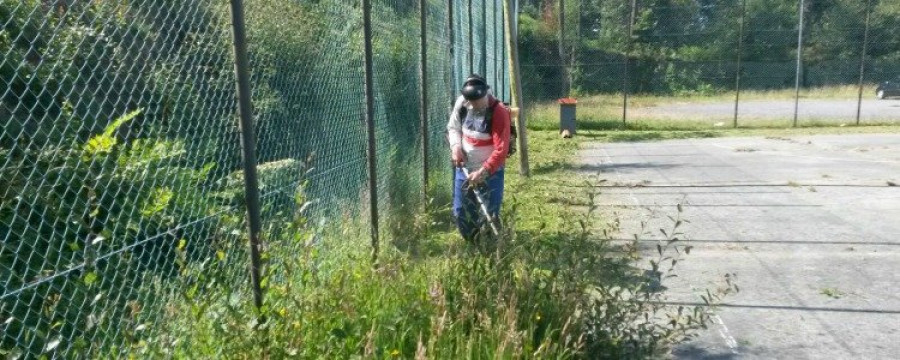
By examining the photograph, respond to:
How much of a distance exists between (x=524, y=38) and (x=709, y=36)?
20.0ft

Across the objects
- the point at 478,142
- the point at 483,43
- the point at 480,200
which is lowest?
the point at 480,200

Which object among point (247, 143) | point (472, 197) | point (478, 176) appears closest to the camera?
point (247, 143)

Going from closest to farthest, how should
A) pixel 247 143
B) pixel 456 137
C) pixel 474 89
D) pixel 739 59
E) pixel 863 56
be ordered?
pixel 247 143 → pixel 474 89 → pixel 456 137 → pixel 863 56 → pixel 739 59

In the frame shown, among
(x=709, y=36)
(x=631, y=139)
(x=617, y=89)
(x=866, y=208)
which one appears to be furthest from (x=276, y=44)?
(x=709, y=36)

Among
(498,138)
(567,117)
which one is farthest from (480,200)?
(567,117)

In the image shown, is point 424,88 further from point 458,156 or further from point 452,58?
point 452,58

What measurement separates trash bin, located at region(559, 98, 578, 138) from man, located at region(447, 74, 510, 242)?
14.7 meters

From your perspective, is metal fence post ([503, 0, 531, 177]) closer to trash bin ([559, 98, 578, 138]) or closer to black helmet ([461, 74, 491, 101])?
black helmet ([461, 74, 491, 101])

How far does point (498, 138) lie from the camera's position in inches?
278

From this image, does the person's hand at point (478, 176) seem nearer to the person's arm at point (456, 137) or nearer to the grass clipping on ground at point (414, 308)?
the person's arm at point (456, 137)

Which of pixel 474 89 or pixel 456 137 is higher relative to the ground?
pixel 474 89

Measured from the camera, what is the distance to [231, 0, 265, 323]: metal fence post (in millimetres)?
3865

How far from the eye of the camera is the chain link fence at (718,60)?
87.4 feet

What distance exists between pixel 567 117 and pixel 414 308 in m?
18.2
